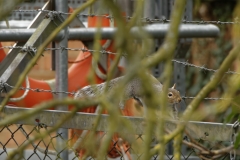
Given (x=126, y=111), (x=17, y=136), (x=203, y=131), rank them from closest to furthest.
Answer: (x=203, y=131) → (x=126, y=111) → (x=17, y=136)

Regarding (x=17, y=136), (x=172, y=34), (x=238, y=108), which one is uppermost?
(x=172, y=34)

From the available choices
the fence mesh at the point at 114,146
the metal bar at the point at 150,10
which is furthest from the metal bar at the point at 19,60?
the metal bar at the point at 150,10

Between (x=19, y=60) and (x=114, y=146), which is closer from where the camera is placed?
(x=114, y=146)

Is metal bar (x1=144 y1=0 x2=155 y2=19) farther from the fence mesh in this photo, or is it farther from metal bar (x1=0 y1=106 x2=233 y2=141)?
metal bar (x1=0 y1=106 x2=233 y2=141)

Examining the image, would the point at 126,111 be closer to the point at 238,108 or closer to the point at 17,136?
the point at 238,108

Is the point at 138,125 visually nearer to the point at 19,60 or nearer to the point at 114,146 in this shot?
the point at 114,146

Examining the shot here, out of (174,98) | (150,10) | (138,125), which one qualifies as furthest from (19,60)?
(150,10)

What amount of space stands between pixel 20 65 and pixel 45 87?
125cm

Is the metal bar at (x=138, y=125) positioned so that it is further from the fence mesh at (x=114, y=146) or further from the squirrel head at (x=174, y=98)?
the squirrel head at (x=174, y=98)

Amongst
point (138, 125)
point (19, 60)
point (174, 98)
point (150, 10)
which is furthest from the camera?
point (150, 10)

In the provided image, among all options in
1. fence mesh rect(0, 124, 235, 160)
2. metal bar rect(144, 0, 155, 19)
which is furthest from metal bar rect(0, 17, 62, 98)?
metal bar rect(144, 0, 155, 19)

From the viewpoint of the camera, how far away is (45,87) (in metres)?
4.25

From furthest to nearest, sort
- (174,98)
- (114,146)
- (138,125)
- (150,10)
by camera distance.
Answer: (150,10), (174,98), (114,146), (138,125)

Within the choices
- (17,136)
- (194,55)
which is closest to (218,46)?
(194,55)
